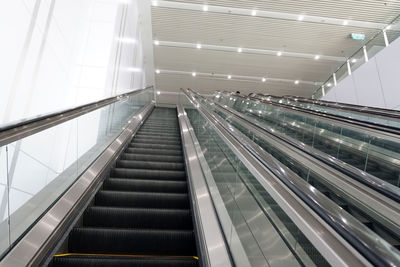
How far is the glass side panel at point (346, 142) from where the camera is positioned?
3.22 m

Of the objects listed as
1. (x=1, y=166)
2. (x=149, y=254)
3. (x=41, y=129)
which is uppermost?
(x=41, y=129)

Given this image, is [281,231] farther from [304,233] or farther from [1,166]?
[1,166]

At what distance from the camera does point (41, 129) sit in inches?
85.9

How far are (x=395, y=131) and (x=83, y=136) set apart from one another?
2977 millimetres

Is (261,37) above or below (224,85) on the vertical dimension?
above

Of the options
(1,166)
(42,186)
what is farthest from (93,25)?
(1,166)

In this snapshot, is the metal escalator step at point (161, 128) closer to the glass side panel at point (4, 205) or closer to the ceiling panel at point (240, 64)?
the glass side panel at point (4, 205)

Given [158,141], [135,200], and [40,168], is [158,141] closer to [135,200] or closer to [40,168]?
[135,200]

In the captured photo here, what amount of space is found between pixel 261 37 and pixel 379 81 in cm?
502

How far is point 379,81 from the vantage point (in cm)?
927

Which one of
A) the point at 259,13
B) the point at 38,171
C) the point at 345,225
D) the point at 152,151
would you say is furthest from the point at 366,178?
the point at 259,13

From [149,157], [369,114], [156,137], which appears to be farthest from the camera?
[156,137]

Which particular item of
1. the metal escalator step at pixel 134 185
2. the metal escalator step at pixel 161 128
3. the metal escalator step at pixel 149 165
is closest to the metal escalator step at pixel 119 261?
the metal escalator step at pixel 134 185

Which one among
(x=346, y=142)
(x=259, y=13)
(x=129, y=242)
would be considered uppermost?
(x=259, y=13)
